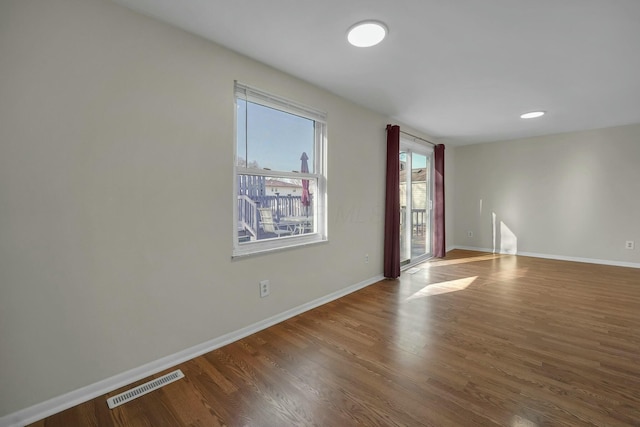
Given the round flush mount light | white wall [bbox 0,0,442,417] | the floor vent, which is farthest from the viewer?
the round flush mount light

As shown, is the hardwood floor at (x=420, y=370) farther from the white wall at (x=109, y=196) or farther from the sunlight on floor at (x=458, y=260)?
the sunlight on floor at (x=458, y=260)

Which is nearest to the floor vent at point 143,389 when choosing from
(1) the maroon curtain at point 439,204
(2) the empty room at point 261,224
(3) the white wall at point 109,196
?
(2) the empty room at point 261,224

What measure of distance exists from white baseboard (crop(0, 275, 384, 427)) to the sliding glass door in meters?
2.86

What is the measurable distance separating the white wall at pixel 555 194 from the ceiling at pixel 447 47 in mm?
1416

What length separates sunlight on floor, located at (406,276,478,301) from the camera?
3359 mm

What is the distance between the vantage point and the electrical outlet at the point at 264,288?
248cm

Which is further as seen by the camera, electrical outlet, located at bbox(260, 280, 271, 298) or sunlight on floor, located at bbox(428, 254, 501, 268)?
sunlight on floor, located at bbox(428, 254, 501, 268)

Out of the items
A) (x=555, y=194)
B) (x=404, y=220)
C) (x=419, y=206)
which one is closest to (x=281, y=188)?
(x=404, y=220)

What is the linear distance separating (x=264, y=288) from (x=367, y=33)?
2214mm

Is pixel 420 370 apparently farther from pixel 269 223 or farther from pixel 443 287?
pixel 443 287

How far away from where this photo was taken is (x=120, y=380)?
5.66 ft

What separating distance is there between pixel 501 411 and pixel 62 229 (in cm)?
262

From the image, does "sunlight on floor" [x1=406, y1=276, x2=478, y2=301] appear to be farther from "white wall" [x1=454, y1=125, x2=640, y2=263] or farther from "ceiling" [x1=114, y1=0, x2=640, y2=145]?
"white wall" [x1=454, y1=125, x2=640, y2=263]

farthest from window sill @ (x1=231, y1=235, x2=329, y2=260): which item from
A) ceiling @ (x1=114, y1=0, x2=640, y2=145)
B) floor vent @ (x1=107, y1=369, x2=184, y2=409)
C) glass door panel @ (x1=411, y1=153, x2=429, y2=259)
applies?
glass door panel @ (x1=411, y1=153, x2=429, y2=259)
